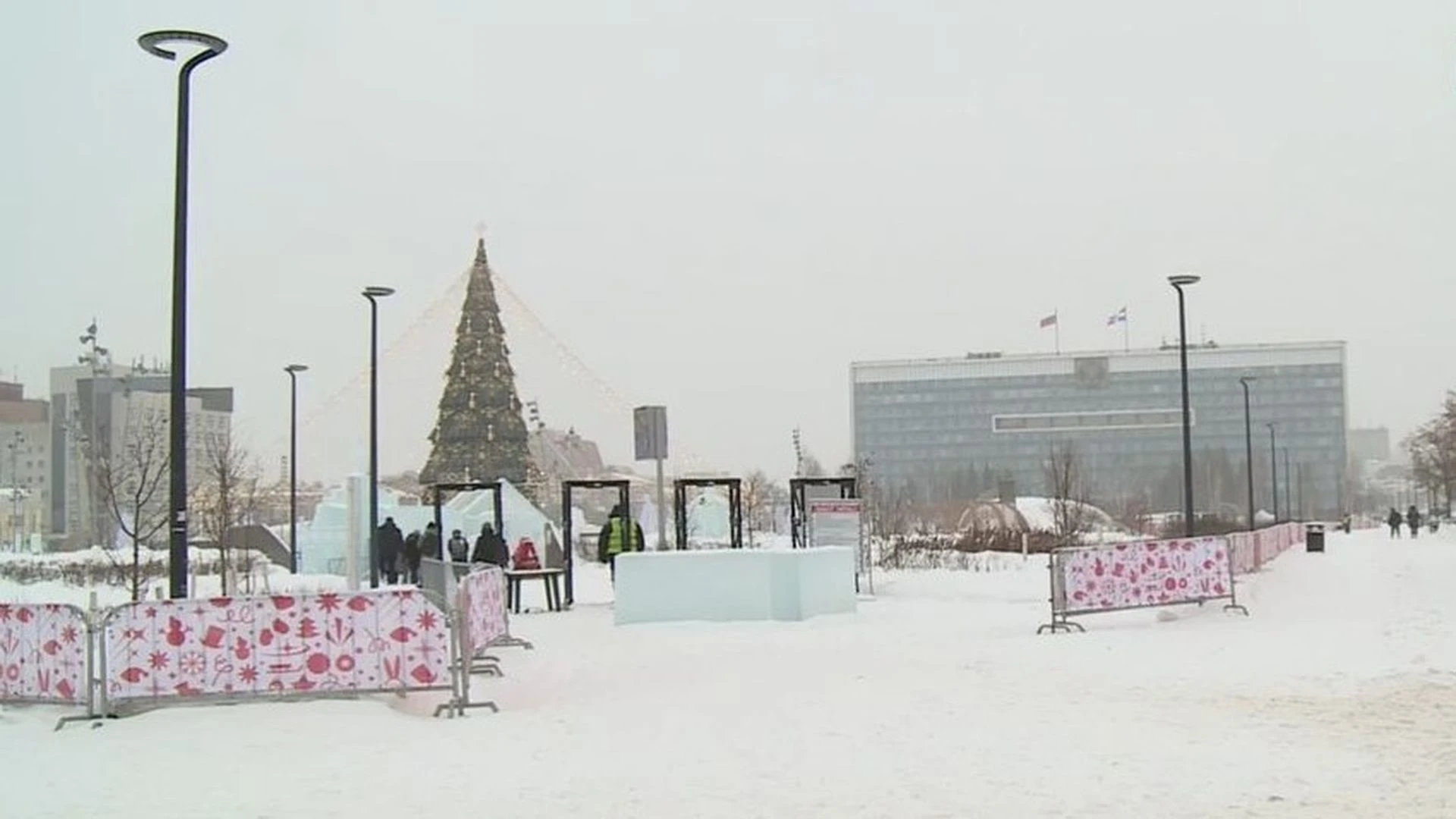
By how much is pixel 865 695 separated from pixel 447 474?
135ft

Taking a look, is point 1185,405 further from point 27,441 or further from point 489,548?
point 27,441

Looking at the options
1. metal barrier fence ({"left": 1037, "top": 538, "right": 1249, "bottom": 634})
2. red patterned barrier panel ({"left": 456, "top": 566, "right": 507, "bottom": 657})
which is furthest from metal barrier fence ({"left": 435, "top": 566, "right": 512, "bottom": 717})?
metal barrier fence ({"left": 1037, "top": 538, "right": 1249, "bottom": 634})

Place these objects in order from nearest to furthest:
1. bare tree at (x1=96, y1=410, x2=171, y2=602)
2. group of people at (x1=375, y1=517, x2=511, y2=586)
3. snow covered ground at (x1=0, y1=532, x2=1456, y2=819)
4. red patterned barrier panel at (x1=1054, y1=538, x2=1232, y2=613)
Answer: snow covered ground at (x1=0, y1=532, x2=1456, y2=819)
red patterned barrier panel at (x1=1054, y1=538, x2=1232, y2=613)
bare tree at (x1=96, y1=410, x2=171, y2=602)
group of people at (x1=375, y1=517, x2=511, y2=586)

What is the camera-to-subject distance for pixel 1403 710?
1348 cm

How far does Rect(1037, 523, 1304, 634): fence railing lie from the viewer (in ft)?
72.8

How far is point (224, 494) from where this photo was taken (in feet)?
106

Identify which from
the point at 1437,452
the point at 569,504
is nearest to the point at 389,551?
the point at 569,504

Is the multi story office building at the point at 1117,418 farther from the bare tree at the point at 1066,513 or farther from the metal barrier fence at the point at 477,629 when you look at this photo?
the metal barrier fence at the point at 477,629

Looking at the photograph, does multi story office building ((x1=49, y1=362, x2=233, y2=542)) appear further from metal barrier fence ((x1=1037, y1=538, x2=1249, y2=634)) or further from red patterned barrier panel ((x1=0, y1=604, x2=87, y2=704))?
red patterned barrier panel ((x1=0, y1=604, x2=87, y2=704))

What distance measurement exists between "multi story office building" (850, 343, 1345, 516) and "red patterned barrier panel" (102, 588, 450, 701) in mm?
133848

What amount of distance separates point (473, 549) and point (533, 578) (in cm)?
269

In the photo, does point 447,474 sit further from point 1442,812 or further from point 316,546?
point 1442,812

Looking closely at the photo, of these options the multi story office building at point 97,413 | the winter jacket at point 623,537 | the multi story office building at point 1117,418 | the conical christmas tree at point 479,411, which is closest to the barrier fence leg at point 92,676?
the winter jacket at point 623,537

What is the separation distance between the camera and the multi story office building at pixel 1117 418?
154 m
